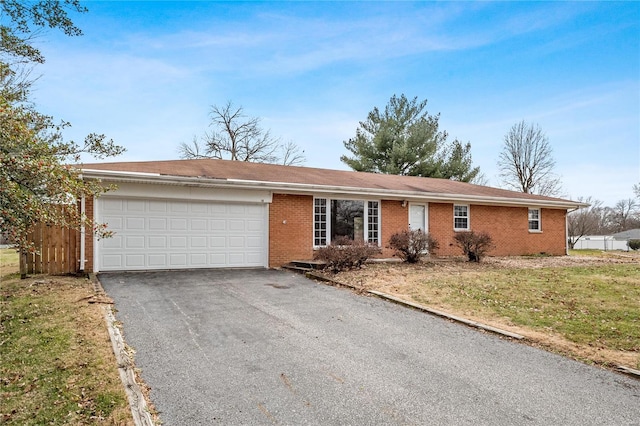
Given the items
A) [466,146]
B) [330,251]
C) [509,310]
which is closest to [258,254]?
[330,251]

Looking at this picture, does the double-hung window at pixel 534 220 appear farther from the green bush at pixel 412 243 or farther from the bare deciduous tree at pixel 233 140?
the bare deciduous tree at pixel 233 140

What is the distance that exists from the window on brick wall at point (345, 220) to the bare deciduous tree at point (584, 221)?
91.7 feet

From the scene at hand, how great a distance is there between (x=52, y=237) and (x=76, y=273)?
105cm

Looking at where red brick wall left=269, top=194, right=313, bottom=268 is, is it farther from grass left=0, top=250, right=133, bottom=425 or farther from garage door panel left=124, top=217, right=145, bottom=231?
grass left=0, top=250, right=133, bottom=425

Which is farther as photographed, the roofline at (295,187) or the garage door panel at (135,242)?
the garage door panel at (135,242)

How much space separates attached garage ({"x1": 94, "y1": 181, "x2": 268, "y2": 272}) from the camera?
33.6 ft

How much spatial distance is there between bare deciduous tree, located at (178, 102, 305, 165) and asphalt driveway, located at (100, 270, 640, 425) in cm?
2588

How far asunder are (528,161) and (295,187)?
31.2 meters

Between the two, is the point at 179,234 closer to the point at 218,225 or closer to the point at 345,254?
the point at 218,225

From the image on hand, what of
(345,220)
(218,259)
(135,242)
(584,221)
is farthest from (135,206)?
(584,221)

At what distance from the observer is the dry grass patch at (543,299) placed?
5.28m

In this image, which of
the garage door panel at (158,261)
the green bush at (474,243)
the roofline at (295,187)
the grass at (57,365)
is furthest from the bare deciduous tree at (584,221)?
the grass at (57,365)

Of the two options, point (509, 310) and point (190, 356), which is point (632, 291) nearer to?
point (509, 310)

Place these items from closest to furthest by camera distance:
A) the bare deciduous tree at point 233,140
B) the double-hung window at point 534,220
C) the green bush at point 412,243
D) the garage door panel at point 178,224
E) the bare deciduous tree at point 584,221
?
the garage door panel at point 178,224 < the green bush at point 412,243 < the double-hung window at point 534,220 < the bare deciduous tree at point 233,140 < the bare deciduous tree at point 584,221
